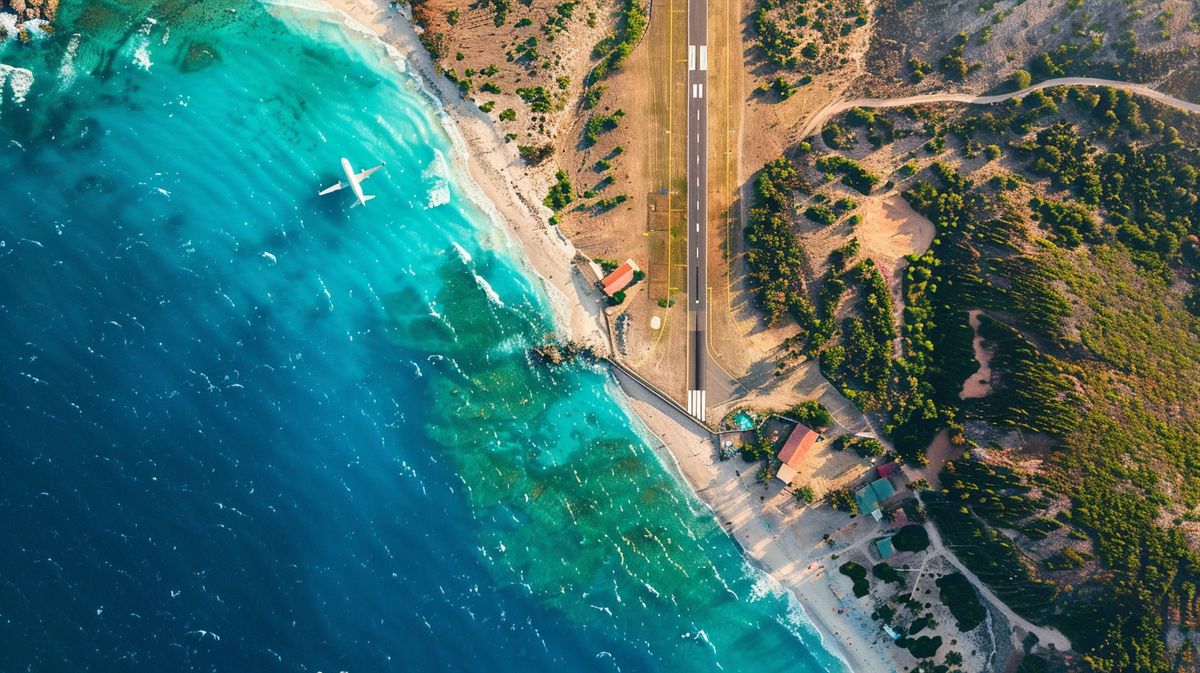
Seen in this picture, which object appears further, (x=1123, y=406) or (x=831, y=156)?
(x=831, y=156)

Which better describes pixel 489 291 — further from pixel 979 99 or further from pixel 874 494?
pixel 979 99

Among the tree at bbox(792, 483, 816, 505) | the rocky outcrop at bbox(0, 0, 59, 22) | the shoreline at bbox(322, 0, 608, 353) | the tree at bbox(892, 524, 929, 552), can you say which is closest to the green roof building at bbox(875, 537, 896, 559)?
the tree at bbox(892, 524, 929, 552)

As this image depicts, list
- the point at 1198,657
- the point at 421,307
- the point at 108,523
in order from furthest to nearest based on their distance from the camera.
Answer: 1. the point at 421,307
2. the point at 108,523
3. the point at 1198,657

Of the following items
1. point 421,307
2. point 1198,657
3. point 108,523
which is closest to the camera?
point 1198,657

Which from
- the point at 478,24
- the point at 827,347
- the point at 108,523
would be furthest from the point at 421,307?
the point at 827,347

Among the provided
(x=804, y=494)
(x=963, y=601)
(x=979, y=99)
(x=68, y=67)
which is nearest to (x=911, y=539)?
(x=963, y=601)

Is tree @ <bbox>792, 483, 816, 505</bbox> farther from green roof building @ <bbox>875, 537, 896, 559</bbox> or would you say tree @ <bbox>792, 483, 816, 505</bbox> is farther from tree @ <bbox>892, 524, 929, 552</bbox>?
tree @ <bbox>892, 524, 929, 552</bbox>

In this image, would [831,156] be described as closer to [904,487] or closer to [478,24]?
[904,487]
